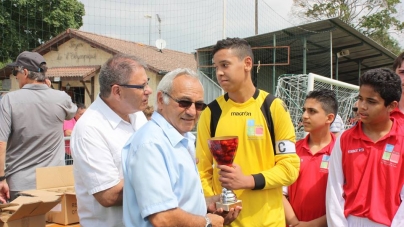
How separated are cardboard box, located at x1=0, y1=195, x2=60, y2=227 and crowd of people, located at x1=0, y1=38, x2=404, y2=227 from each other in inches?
37.3

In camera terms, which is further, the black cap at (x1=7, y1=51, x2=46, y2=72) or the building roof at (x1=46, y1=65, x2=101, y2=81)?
the building roof at (x1=46, y1=65, x2=101, y2=81)

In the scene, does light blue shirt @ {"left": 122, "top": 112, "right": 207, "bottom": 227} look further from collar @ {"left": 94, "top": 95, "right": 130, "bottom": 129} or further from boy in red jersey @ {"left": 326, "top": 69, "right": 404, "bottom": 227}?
boy in red jersey @ {"left": 326, "top": 69, "right": 404, "bottom": 227}

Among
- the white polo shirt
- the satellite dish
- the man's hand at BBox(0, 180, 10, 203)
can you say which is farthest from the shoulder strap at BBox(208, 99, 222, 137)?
the satellite dish

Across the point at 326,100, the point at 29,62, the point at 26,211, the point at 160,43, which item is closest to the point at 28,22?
the point at 160,43

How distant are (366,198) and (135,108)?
1496mm

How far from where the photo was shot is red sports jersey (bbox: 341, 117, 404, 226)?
2355mm

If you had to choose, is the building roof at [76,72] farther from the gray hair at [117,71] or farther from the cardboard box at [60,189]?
the gray hair at [117,71]

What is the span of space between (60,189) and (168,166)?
2333 mm

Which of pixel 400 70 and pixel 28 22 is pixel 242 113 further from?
pixel 28 22

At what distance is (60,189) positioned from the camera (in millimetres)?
3725

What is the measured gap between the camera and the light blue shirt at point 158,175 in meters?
1.69

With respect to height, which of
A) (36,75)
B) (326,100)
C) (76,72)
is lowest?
(326,100)

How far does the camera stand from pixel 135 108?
2402mm

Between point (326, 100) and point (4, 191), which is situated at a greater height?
point (326, 100)
